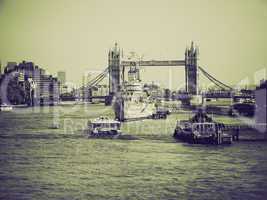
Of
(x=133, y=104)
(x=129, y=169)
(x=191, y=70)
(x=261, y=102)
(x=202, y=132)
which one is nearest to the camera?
(x=129, y=169)

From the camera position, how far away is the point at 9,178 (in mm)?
19734

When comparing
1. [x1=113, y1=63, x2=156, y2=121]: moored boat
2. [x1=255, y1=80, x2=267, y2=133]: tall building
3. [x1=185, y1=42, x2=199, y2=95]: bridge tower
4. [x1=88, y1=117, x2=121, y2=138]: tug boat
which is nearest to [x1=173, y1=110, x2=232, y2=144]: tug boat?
[x1=88, y1=117, x2=121, y2=138]: tug boat

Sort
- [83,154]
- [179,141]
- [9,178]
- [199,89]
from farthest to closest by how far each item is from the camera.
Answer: [199,89] < [179,141] < [83,154] < [9,178]

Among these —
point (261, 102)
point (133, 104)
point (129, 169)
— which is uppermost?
point (261, 102)

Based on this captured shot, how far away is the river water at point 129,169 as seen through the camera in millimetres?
17312

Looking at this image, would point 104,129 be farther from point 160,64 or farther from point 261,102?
point 160,64

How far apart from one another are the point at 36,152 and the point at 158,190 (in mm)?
11217

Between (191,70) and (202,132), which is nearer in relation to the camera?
(202,132)

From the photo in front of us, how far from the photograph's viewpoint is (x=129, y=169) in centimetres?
2133

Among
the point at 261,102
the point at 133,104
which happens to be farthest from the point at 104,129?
the point at 261,102

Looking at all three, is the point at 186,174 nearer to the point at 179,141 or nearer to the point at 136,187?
the point at 136,187

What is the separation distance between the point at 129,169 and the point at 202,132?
1179 centimetres

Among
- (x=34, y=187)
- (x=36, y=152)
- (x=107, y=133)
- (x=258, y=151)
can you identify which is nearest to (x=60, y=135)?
(x=107, y=133)

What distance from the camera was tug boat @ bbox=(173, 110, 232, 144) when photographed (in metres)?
31.0
